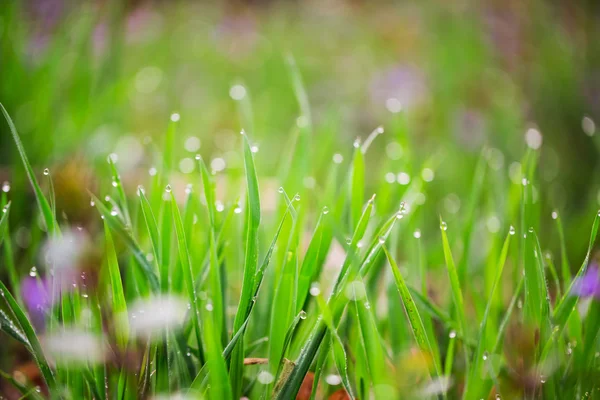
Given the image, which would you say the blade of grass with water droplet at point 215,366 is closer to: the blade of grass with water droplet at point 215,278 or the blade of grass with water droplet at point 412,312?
the blade of grass with water droplet at point 215,278

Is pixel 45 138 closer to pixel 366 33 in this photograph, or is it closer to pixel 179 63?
pixel 179 63

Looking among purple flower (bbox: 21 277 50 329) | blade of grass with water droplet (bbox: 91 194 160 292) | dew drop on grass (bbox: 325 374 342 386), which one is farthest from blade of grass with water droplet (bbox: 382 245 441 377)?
purple flower (bbox: 21 277 50 329)

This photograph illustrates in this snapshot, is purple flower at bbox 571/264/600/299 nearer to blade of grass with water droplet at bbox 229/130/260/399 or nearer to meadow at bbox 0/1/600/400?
meadow at bbox 0/1/600/400

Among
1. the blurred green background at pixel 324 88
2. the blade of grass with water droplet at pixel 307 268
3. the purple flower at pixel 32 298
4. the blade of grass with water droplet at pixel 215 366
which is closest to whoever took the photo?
the blade of grass with water droplet at pixel 215 366

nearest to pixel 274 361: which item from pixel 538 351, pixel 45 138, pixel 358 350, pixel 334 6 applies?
pixel 358 350

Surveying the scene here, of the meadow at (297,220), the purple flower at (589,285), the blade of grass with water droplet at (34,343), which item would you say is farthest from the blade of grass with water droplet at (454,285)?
the blade of grass with water droplet at (34,343)

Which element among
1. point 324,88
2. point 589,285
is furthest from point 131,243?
point 324,88
